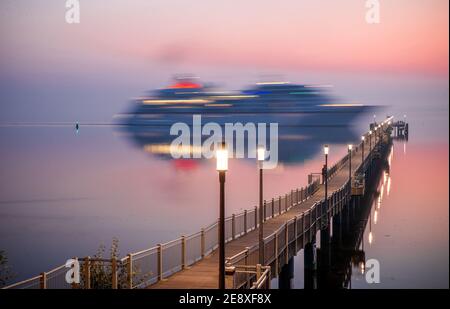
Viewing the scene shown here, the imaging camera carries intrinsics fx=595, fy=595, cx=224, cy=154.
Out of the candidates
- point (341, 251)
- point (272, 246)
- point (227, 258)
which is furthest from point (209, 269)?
point (341, 251)

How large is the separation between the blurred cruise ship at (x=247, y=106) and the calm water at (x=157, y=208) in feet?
266

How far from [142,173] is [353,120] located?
12538 cm

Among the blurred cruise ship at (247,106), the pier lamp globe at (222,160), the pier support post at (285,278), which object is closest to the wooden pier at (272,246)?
the pier support post at (285,278)

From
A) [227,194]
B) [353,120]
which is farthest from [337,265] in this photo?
[353,120]

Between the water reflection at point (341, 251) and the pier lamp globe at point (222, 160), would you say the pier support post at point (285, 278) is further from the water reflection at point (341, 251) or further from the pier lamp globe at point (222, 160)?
the pier lamp globe at point (222, 160)

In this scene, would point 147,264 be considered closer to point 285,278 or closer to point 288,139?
point 285,278

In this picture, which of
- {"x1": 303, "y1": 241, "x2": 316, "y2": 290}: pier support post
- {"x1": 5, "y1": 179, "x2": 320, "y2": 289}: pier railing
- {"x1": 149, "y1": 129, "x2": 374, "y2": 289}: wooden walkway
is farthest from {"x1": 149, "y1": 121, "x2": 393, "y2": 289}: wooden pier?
{"x1": 303, "y1": 241, "x2": 316, "y2": 290}: pier support post

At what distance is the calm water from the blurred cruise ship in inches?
3192

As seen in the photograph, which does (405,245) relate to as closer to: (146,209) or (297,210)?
(297,210)

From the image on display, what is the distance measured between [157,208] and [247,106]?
12493cm

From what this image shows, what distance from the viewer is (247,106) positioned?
169 metres

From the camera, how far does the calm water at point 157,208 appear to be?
30.5m

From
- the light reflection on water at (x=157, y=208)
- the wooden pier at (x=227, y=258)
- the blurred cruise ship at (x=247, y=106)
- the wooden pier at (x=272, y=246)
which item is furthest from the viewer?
the blurred cruise ship at (x=247, y=106)
